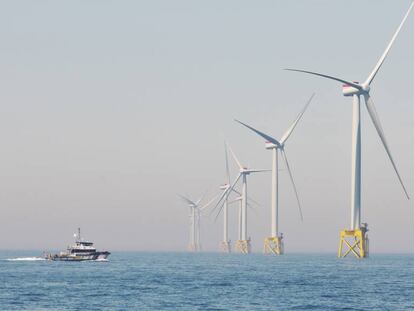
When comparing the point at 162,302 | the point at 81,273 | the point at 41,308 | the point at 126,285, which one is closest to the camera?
the point at 41,308

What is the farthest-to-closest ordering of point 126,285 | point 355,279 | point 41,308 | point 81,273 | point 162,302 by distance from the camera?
1. point 81,273
2. point 355,279
3. point 126,285
4. point 162,302
5. point 41,308

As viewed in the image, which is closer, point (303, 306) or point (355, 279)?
point (303, 306)

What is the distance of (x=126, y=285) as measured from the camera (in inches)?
5694

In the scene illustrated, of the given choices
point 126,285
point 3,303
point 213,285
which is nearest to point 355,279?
point 213,285

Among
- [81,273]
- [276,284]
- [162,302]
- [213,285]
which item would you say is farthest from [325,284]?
[81,273]

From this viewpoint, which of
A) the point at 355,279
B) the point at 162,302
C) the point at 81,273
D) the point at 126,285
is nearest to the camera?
the point at 162,302

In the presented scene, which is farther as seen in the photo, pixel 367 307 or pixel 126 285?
pixel 126 285

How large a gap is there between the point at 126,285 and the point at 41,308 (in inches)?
1596

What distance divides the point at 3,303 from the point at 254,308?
30921mm

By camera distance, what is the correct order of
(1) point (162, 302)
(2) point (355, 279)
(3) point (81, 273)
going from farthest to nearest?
(3) point (81, 273) < (2) point (355, 279) < (1) point (162, 302)

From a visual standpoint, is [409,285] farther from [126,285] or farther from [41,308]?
[41,308]

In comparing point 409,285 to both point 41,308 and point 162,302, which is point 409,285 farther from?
point 41,308

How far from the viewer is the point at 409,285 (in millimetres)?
149375

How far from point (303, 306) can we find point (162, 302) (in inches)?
693
